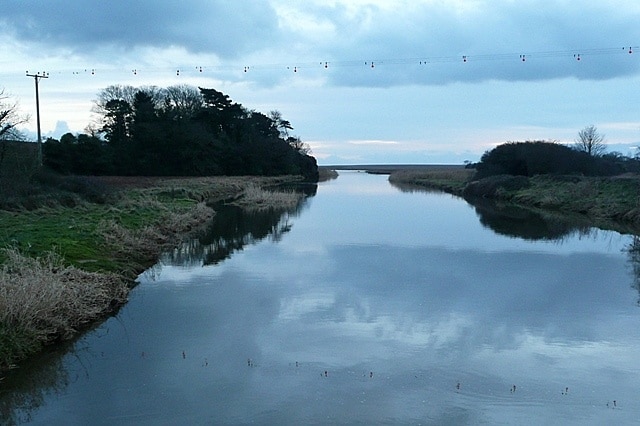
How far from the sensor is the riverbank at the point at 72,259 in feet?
22.4

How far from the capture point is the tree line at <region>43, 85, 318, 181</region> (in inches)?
1731

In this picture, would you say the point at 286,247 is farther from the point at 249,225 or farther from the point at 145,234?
the point at 249,225

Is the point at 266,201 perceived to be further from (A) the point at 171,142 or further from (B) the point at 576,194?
(A) the point at 171,142

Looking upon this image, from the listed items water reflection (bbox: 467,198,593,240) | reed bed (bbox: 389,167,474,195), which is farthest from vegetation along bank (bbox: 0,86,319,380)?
reed bed (bbox: 389,167,474,195)

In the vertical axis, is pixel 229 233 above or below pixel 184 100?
below

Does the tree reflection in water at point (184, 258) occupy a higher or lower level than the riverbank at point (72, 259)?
lower

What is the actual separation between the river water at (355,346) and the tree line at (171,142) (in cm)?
3283

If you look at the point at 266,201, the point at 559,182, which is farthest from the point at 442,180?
the point at 266,201

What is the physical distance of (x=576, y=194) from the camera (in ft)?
92.4

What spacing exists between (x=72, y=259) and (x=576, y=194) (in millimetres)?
24143

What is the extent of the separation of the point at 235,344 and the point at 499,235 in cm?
1275

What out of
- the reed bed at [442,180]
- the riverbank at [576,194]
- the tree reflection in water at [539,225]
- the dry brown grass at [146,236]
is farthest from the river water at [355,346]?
the reed bed at [442,180]

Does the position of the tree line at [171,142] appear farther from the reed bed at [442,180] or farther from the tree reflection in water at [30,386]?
the tree reflection in water at [30,386]

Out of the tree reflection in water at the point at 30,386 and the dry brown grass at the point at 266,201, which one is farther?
the dry brown grass at the point at 266,201
